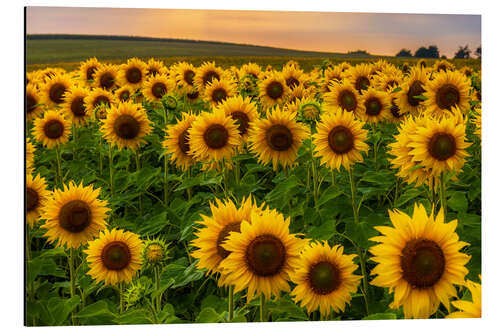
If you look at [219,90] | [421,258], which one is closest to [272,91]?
[219,90]

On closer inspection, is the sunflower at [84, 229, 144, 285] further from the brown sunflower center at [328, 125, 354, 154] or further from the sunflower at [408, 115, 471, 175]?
the sunflower at [408, 115, 471, 175]

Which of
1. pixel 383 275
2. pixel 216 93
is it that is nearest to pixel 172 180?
pixel 216 93

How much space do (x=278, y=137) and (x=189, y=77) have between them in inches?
49.3

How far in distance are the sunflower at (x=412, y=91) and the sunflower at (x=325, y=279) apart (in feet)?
4.56

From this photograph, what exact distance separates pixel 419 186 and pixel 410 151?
33cm

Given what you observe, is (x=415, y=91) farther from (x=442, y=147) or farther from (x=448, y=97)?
(x=442, y=147)

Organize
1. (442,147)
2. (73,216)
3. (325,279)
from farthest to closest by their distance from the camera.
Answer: (73,216) → (442,147) → (325,279)

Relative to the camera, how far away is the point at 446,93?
2.89 metres

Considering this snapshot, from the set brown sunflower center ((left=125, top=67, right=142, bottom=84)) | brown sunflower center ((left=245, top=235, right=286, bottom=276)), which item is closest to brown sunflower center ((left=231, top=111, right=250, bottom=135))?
brown sunflower center ((left=245, top=235, right=286, bottom=276))

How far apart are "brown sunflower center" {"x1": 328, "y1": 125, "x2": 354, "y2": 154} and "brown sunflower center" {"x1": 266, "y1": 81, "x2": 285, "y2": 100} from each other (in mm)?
1159

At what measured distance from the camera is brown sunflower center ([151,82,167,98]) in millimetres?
3713

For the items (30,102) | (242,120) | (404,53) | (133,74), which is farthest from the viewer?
(133,74)

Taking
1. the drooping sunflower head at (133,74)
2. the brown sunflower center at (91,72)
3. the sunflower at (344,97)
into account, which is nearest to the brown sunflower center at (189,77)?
the drooping sunflower head at (133,74)
